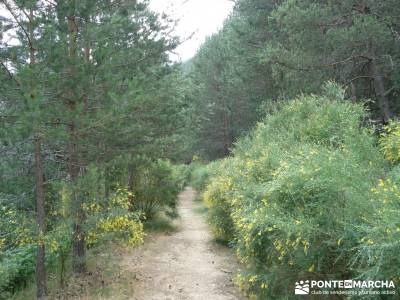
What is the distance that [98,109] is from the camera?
6734mm

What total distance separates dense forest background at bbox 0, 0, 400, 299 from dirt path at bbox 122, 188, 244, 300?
0.99 metres

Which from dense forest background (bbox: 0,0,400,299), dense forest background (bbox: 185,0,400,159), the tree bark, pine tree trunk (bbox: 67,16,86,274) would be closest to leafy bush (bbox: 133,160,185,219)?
dense forest background (bbox: 0,0,400,299)

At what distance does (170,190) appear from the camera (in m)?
12.6

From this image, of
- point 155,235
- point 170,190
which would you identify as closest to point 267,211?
point 155,235

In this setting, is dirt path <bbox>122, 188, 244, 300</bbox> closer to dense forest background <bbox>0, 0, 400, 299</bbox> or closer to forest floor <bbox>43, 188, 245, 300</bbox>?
forest floor <bbox>43, 188, 245, 300</bbox>

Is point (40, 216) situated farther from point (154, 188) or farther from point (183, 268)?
point (154, 188)

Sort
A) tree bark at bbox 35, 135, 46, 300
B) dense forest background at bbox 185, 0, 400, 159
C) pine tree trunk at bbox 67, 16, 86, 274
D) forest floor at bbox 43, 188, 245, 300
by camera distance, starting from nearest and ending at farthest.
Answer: tree bark at bbox 35, 135, 46, 300 < pine tree trunk at bbox 67, 16, 86, 274 < forest floor at bbox 43, 188, 245, 300 < dense forest background at bbox 185, 0, 400, 159

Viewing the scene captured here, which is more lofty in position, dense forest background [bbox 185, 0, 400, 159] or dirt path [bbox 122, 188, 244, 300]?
dense forest background [bbox 185, 0, 400, 159]

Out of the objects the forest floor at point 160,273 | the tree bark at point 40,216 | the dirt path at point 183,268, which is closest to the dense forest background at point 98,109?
the tree bark at point 40,216

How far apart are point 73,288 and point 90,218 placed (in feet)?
4.46

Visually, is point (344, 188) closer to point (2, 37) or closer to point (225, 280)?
point (225, 280)

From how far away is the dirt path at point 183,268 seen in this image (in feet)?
22.3

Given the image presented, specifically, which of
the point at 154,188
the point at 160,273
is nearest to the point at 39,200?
the point at 160,273

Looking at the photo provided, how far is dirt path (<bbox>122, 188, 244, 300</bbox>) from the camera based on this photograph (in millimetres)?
6789
